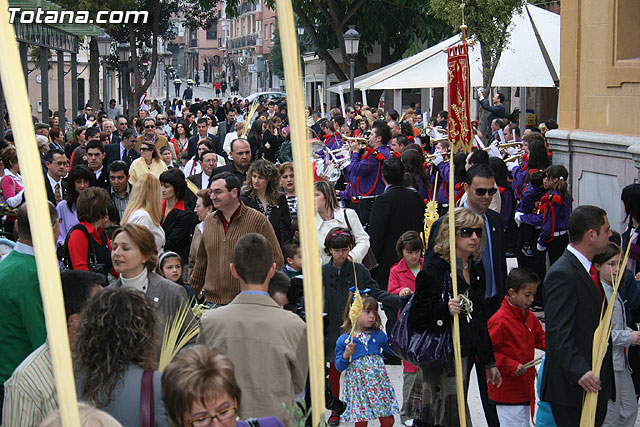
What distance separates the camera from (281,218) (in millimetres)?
7727

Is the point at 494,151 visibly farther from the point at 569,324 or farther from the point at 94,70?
the point at 94,70

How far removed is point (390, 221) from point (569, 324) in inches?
146

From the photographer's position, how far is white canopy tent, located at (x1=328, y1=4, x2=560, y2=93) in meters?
17.0

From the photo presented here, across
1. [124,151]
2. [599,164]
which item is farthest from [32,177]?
[124,151]

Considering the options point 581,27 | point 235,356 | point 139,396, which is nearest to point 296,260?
point 235,356

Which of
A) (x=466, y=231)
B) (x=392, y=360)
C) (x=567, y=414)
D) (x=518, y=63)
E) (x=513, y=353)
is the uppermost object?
(x=518, y=63)

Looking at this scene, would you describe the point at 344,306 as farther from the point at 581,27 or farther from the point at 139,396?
the point at 581,27

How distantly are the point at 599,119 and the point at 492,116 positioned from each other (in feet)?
28.6

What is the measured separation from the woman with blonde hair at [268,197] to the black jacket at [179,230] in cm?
55

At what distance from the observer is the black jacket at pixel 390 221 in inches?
325

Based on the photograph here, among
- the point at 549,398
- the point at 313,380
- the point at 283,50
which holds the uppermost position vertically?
the point at 283,50

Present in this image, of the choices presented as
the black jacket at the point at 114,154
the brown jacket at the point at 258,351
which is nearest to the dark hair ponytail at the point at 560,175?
the black jacket at the point at 114,154

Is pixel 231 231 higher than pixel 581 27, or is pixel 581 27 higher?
pixel 581 27

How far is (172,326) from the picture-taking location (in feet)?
14.5
